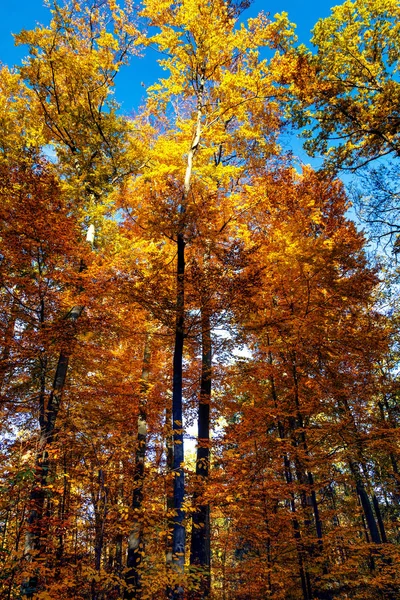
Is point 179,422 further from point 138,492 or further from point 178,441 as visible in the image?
point 138,492

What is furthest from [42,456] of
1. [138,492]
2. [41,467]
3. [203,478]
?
[203,478]

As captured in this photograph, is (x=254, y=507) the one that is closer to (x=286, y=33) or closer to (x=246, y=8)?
(x=286, y=33)

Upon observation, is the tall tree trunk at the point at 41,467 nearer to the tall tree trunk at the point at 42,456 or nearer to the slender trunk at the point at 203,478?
the tall tree trunk at the point at 42,456

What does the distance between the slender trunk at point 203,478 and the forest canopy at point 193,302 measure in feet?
0.24

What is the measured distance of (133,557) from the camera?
10.1m

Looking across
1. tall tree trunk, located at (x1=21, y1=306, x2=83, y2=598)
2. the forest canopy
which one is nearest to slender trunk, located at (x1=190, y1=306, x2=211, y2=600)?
the forest canopy

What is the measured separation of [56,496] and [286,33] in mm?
15318

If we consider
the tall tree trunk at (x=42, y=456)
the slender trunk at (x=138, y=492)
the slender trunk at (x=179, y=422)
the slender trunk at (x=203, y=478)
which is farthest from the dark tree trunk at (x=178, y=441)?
the tall tree trunk at (x=42, y=456)

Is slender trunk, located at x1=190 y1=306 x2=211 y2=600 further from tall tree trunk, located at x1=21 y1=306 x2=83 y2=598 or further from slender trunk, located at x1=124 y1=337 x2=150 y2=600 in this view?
tall tree trunk, located at x1=21 y1=306 x2=83 y2=598

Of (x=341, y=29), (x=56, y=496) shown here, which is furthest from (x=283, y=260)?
(x=56, y=496)

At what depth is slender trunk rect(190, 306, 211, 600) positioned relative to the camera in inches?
338

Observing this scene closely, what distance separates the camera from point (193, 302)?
8.58 meters

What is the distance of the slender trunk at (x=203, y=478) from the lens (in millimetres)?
8594

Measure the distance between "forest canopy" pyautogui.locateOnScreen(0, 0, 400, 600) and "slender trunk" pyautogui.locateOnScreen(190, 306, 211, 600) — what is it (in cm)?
7
